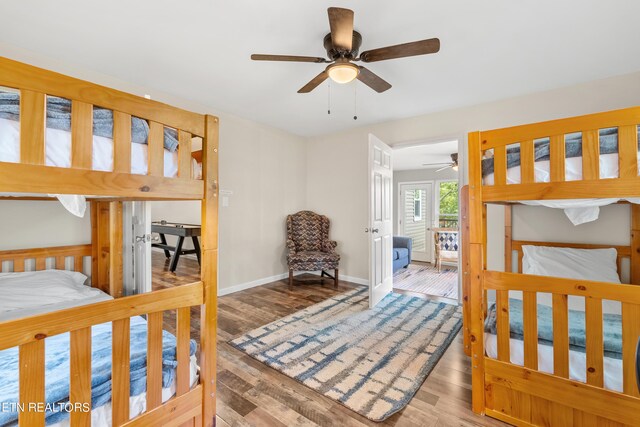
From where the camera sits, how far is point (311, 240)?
14.1 feet

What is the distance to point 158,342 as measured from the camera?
112cm

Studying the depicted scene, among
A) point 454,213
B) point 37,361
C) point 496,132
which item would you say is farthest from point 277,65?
point 454,213

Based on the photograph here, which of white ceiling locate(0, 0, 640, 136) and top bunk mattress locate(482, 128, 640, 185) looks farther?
white ceiling locate(0, 0, 640, 136)

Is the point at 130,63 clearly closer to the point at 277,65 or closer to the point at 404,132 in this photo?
the point at 277,65

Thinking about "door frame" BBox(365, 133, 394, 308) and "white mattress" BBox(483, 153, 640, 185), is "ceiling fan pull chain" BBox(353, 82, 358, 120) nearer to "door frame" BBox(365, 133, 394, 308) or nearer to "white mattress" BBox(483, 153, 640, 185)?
"door frame" BBox(365, 133, 394, 308)

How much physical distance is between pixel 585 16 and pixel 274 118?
3.10 meters

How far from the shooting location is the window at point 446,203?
647 cm

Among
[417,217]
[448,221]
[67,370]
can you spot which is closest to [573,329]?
[67,370]

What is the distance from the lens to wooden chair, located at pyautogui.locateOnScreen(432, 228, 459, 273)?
545 centimetres

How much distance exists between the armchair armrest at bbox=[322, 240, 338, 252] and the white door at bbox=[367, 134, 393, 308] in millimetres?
906

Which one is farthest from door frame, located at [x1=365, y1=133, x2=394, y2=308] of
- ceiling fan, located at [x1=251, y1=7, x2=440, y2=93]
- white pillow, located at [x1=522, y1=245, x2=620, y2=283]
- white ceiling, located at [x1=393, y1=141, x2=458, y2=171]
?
white pillow, located at [x1=522, y1=245, x2=620, y2=283]

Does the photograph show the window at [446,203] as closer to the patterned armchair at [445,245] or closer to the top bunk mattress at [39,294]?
the patterned armchair at [445,245]

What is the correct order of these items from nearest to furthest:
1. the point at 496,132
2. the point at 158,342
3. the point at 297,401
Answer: the point at 158,342 < the point at 496,132 < the point at 297,401

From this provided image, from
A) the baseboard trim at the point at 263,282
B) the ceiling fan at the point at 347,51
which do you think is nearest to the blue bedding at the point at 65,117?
the ceiling fan at the point at 347,51
